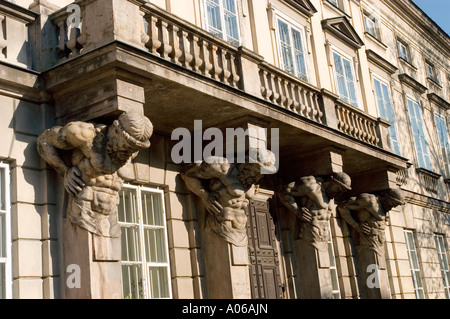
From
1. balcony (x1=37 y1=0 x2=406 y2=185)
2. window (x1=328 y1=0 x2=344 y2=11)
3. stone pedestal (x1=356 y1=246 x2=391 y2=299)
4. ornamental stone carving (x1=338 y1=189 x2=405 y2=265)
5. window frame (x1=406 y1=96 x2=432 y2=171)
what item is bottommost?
stone pedestal (x1=356 y1=246 x2=391 y2=299)

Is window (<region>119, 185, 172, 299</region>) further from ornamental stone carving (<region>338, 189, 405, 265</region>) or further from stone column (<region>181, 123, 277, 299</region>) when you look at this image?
ornamental stone carving (<region>338, 189, 405, 265</region>)

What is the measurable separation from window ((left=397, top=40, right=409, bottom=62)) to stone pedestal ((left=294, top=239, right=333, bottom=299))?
33.3 feet

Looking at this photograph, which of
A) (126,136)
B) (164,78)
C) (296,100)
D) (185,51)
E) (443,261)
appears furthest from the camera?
(443,261)

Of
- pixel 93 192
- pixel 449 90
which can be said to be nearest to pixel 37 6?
pixel 93 192

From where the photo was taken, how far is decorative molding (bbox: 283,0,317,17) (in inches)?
534

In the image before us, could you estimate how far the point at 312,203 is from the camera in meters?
11.5

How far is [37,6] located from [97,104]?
1742 millimetres

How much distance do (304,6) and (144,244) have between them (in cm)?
735

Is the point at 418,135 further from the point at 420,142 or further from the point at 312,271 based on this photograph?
the point at 312,271

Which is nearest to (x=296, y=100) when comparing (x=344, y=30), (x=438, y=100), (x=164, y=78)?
(x=164, y=78)

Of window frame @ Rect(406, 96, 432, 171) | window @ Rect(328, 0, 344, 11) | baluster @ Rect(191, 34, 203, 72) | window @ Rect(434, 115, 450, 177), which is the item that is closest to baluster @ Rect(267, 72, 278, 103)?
baluster @ Rect(191, 34, 203, 72)

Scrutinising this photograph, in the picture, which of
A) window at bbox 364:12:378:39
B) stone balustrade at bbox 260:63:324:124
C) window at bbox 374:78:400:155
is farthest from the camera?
window at bbox 364:12:378:39
